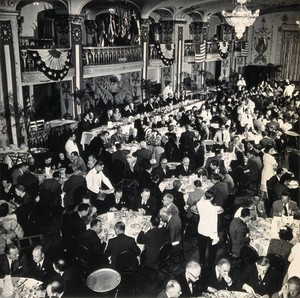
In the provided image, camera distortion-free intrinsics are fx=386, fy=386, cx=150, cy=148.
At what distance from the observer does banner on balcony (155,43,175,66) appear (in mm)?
17431

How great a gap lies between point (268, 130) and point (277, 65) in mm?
14702

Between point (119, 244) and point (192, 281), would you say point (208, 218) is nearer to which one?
point (192, 281)

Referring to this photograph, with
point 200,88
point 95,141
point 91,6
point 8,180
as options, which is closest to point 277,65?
point 200,88

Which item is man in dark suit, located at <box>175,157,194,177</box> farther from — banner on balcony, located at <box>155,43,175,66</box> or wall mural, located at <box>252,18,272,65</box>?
wall mural, located at <box>252,18,272,65</box>

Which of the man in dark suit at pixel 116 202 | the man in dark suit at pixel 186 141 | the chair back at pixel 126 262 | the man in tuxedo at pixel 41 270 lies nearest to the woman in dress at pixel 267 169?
the man in dark suit at pixel 186 141

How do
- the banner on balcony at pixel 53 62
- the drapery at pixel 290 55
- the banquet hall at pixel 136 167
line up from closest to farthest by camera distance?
1. the banquet hall at pixel 136 167
2. the banner on balcony at pixel 53 62
3. the drapery at pixel 290 55

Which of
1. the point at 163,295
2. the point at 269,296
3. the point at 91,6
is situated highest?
the point at 91,6

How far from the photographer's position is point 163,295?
432cm

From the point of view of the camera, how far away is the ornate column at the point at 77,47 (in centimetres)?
1354

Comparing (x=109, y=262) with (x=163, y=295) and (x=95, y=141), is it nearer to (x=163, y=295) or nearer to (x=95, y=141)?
(x=163, y=295)

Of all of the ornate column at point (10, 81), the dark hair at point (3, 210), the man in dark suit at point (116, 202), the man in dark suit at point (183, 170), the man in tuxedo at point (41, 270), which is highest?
the ornate column at point (10, 81)

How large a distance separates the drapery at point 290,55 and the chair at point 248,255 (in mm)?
20394

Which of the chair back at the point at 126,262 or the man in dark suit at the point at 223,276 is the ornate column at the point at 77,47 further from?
the man in dark suit at the point at 223,276

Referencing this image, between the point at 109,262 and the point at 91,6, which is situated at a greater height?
the point at 91,6
